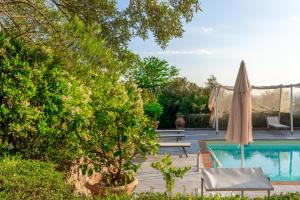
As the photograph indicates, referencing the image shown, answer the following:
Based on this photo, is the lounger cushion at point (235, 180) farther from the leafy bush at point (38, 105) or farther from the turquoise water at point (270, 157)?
the turquoise water at point (270, 157)

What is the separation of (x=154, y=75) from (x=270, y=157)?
10.1 metres

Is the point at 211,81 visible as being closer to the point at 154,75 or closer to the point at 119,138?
the point at 154,75

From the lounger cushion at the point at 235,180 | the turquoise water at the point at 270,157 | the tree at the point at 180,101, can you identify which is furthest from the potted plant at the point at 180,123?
the lounger cushion at the point at 235,180

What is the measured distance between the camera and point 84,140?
288 inches

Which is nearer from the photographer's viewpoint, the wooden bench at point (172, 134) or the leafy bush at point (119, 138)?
the leafy bush at point (119, 138)

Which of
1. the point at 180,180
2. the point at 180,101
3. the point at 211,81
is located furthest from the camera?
the point at 211,81

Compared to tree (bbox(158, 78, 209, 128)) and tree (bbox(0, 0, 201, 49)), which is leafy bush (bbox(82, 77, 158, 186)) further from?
tree (bbox(158, 78, 209, 128))

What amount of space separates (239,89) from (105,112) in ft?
13.0

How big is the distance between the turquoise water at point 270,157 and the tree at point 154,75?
772cm

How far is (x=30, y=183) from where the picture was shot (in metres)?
4.32

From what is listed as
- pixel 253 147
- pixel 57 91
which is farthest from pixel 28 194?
pixel 253 147

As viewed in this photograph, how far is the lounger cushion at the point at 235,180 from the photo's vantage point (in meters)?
6.44

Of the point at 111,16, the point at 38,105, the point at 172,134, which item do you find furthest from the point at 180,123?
the point at 38,105

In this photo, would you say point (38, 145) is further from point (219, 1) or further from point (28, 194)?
point (219, 1)
